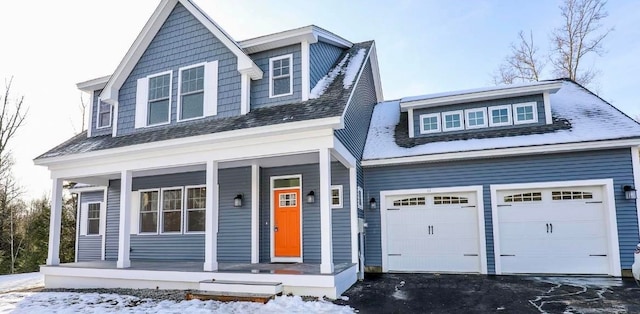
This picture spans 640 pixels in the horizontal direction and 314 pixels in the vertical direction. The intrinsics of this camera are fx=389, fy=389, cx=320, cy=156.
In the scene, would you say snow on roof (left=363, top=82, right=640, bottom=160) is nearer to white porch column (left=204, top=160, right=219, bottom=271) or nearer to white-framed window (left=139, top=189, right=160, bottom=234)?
white porch column (left=204, top=160, right=219, bottom=271)

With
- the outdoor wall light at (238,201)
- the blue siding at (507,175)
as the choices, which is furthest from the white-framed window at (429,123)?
the outdoor wall light at (238,201)

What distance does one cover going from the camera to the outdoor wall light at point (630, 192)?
7994mm

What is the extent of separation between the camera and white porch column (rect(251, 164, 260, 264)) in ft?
31.1

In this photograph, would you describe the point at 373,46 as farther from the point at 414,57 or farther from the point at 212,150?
the point at 212,150

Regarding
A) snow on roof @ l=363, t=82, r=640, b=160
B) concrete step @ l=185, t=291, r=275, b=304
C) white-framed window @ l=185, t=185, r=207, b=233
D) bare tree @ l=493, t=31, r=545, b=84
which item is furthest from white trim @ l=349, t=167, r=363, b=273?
bare tree @ l=493, t=31, r=545, b=84

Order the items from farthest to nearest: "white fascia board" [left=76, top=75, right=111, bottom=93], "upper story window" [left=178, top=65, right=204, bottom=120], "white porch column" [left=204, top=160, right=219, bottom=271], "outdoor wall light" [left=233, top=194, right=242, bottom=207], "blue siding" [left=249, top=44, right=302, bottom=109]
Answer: "white fascia board" [left=76, top=75, right=111, bottom=93] → "outdoor wall light" [left=233, top=194, right=242, bottom=207] → "upper story window" [left=178, top=65, right=204, bottom=120] → "blue siding" [left=249, top=44, right=302, bottom=109] → "white porch column" [left=204, top=160, right=219, bottom=271]

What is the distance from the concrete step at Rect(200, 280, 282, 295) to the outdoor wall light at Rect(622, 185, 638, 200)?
24.0 feet

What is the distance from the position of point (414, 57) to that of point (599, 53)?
909 centimetres

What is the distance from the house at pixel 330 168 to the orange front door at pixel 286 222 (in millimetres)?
33

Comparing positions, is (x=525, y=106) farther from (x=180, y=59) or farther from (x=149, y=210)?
(x=149, y=210)

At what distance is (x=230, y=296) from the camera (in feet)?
21.6

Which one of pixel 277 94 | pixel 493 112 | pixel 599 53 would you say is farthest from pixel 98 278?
pixel 599 53

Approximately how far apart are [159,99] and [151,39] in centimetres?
165

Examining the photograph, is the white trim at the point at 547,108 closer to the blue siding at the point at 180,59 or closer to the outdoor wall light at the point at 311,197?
the outdoor wall light at the point at 311,197
